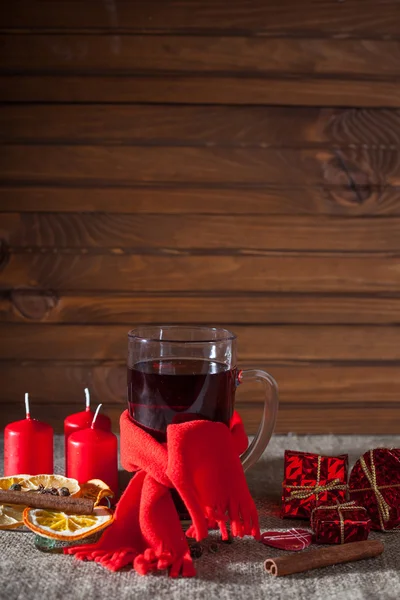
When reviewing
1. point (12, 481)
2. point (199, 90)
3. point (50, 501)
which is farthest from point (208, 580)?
A: point (199, 90)

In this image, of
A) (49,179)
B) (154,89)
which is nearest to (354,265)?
(154,89)

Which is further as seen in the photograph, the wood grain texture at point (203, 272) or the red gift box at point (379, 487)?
the wood grain texture at point (203, 272)

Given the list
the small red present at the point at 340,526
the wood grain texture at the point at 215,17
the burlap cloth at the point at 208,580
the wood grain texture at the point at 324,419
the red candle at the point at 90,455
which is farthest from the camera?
the wood grain texture at the point at 324,419

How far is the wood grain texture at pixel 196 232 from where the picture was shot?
137 cm

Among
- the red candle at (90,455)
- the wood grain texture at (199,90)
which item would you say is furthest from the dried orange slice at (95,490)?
the wood grain texture at (199,90)

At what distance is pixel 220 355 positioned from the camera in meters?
0.92

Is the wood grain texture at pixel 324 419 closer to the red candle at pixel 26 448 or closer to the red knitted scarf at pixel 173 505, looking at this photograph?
the red candle at pixel 26 448

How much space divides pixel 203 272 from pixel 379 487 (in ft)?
1.97

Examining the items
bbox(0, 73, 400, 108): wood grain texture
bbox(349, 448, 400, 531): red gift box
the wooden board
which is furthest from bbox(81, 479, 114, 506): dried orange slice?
bbox(0, 73, 400, 108): wood grain texture


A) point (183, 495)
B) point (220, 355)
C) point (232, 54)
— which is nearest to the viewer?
point (183, 495)

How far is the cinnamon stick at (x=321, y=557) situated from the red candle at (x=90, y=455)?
29 cm

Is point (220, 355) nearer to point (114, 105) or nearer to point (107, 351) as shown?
point (107, 351)

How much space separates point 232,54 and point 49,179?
0.42 m

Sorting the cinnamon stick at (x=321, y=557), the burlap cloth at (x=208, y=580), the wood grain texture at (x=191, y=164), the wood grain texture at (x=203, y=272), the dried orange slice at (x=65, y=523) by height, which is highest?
the wood grain texture at (x=191, y=164)
